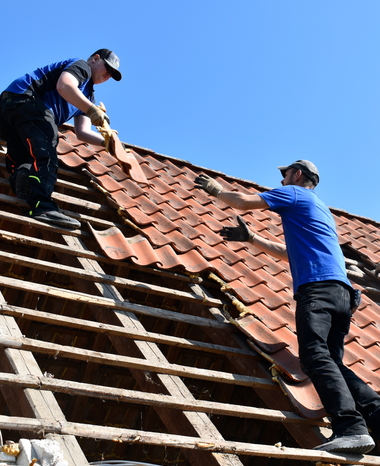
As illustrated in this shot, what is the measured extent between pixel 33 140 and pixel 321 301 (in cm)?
207

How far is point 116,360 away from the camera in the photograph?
2.44 meters

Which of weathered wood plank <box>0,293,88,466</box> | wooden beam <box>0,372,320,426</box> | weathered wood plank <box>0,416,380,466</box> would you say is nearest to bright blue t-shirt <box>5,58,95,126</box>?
weathered wood plank <box>0,293,88,466</box>

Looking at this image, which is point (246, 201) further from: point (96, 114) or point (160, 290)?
point (96, 114)

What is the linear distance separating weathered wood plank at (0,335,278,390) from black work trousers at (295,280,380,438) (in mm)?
318

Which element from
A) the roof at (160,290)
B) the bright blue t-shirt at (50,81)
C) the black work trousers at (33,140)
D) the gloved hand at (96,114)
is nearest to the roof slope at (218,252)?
the roof at (160,290)

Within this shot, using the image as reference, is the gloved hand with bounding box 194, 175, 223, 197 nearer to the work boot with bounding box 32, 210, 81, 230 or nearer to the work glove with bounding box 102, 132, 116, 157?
the work glove with bounding box 102, 132, 116, 157

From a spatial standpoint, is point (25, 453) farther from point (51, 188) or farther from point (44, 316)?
point (51, 188)

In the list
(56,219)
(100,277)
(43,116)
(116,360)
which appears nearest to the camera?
(116,360)

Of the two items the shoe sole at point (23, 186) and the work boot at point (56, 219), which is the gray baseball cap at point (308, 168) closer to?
the work boot at point (56, 219)

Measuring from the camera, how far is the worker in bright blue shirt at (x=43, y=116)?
3572 millimetres

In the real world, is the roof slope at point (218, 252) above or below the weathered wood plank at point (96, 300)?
above

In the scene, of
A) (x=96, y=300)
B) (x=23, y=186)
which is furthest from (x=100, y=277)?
(x=23, y=186)

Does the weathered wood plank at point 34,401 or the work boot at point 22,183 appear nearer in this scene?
the weathered wood plank at point 34,401

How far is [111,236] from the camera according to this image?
3.72m
